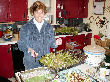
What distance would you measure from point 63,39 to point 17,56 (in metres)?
1.55

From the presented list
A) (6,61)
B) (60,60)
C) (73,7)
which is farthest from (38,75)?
(73,7)

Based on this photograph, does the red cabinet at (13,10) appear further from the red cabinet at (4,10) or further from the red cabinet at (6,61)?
the red cabinet at (6,61)

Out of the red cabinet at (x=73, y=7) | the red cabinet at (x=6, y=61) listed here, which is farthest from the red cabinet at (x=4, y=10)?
the red cabinet at (x=73, y=7)

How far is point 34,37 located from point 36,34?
6 centimetres

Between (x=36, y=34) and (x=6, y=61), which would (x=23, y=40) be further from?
(x=6, y=61)

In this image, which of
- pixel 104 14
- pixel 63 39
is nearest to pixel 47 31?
A: pixel 63 39

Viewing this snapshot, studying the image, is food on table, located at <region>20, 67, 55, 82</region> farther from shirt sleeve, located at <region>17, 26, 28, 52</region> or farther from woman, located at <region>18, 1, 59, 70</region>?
shirt sleeve, located at <region>17, 26, 28, 52</region>

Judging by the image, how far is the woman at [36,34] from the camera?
2.09 meters

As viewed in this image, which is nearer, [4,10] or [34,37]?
[34,37]

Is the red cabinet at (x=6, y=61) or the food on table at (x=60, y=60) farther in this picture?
the red cabinet at (x=6, y=61)

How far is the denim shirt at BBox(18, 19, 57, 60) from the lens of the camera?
2.15 metres

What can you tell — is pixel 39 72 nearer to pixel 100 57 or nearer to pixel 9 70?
pixel 100 57

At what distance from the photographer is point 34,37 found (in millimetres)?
2193

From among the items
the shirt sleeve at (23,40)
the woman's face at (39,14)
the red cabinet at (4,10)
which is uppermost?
the red cabinet at (4,10)
